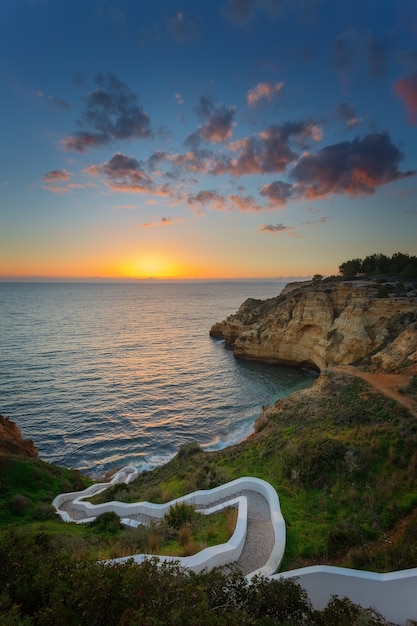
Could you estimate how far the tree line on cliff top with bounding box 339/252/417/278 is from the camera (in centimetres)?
4617

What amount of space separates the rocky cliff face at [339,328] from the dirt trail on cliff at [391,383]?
1.88 m

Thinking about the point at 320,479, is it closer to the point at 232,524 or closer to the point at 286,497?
the point at 286,497

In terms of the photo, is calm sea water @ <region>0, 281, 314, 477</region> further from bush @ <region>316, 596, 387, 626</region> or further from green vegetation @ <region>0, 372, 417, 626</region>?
bush @ <region>316, 596, 387, 626</region>

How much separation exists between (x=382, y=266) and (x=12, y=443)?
189 feet

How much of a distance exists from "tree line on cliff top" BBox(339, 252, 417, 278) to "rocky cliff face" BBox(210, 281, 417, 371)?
8.33 meters

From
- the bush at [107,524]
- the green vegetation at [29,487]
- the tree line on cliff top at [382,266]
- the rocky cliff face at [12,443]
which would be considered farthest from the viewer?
the tree line on cliff top at [382,266]

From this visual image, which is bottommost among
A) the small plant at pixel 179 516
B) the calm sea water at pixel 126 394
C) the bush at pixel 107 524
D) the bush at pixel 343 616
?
the calm sea water at pixel 126 394

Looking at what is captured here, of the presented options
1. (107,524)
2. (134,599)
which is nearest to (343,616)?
(134,599)

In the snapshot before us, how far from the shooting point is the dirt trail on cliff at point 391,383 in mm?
17406

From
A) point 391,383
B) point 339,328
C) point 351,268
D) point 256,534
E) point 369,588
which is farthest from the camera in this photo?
point 351,268

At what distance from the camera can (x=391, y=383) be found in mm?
20703

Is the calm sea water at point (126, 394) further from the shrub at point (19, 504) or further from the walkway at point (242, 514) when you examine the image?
the shrub at point (19, 504)

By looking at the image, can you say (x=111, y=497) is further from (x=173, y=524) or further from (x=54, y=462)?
(x=54, y=462)

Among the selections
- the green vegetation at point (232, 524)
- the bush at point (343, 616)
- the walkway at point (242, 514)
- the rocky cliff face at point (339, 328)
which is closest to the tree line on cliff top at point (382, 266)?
the rocky cliff face at point (339, 328)
